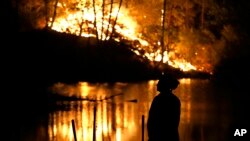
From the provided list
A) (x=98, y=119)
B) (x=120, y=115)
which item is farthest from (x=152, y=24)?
(x=98, y=119)

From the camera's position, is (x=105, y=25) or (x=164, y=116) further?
(x=105, y=25)

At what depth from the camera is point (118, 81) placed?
35.2 meters

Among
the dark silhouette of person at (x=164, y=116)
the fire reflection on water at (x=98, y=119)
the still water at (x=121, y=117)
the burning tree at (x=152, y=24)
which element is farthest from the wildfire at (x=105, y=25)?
the dark silhouette of person at (x=164, y=116)

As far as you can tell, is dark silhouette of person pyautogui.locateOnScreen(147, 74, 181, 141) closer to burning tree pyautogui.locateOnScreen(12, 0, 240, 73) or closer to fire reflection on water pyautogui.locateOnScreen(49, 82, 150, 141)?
fire reflection on water pyautogui.locateOnScreen(49, 82, 150, 141)

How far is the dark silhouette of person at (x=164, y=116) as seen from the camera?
727 cm

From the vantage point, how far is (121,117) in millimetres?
17953

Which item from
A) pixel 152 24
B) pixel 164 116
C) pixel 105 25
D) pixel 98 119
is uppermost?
pixel 152 24

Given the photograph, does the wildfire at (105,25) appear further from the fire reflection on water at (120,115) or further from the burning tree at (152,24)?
the fire reflection on water at (120,115)

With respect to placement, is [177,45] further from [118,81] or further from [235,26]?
[118,81]

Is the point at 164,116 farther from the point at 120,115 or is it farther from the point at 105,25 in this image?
the point at 105,25

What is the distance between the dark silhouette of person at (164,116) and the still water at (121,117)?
1.73m

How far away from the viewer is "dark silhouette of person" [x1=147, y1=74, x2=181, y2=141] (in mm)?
7273

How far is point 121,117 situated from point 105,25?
2488cm

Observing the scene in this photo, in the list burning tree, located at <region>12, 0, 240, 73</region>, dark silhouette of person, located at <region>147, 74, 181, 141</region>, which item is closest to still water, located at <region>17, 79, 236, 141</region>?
dark silhouette of person, located at <region>147, 74, 181, 141</region>
